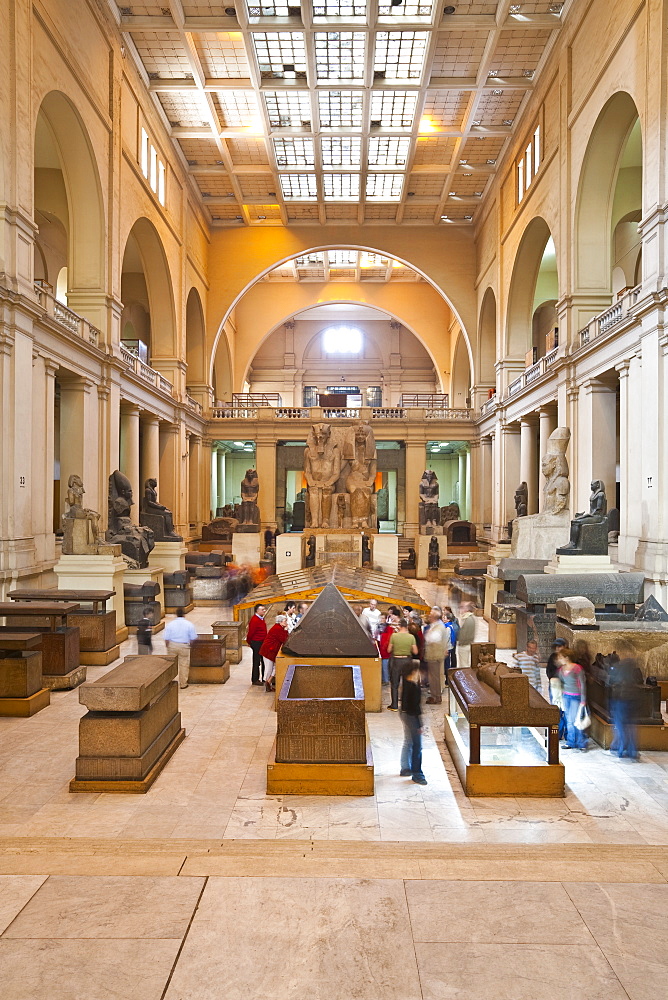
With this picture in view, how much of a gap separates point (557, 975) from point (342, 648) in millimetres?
4240

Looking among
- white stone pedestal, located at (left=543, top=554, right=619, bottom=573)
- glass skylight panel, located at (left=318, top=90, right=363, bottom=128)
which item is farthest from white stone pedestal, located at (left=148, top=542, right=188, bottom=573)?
glass skylight panel, located at (left=318, top=90, right=363, bottom=128)

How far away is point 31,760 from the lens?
5.59 metres

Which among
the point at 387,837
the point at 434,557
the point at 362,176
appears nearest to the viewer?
the point at 387,837

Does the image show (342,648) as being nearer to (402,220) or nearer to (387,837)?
(387,837)

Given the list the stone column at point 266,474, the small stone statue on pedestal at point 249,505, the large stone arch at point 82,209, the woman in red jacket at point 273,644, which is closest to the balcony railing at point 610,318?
the woman in red jacket at point 273,644

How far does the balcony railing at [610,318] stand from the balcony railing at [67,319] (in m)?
11.3

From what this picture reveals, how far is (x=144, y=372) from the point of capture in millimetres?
20484

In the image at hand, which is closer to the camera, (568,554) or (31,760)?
(31,760)

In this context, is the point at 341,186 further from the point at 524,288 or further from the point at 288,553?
the point at 288,553

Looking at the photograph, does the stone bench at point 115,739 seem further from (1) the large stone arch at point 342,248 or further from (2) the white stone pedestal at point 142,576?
(1) the large stone arch at point 342,248

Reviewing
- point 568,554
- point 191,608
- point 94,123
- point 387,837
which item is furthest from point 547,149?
point 387,837

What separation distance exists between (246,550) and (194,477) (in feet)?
35.1

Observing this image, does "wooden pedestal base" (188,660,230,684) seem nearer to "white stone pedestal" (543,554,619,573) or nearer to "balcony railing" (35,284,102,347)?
"white stone pedestal" (543,554,619,573)

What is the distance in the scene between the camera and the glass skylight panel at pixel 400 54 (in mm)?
17944
